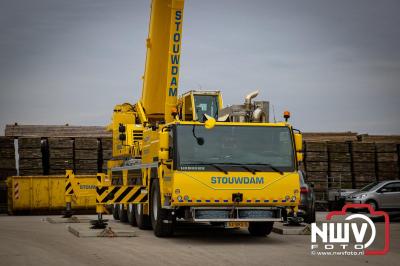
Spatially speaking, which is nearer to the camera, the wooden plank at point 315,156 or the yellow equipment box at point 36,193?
the yellow equipment box at point 36,193

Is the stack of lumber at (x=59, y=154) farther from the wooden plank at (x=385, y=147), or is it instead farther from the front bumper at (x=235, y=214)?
the front bumper at (x=235, y=214)

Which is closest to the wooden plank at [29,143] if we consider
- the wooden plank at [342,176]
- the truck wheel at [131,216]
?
the truck wheel at [131,216]

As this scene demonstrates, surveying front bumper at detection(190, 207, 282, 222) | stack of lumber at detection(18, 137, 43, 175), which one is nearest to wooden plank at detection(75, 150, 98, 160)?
stack of lumber at detection(18, 137, 43, 175)

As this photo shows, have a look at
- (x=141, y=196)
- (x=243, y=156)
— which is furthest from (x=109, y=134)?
(x=243, y=156)

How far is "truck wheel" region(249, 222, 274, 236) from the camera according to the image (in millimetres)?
17359

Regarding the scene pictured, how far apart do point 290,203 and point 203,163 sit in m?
2.05

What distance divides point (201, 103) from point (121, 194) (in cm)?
381

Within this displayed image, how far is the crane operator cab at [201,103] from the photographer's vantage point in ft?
69.7

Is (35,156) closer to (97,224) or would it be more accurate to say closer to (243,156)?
(97,224)

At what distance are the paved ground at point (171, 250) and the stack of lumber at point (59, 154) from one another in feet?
47.4

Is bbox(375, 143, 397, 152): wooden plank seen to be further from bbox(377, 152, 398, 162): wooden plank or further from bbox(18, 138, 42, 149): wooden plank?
bbox(18, 138, 42, 149): wooden plank

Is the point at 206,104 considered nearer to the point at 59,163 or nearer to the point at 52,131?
the point at 59,163

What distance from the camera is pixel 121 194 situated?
19.4 meters

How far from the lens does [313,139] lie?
37094 millimetres
